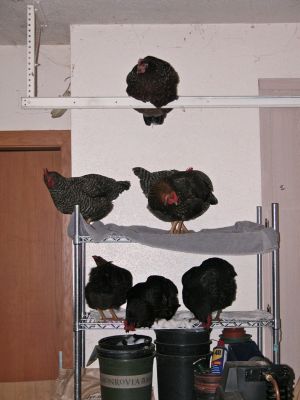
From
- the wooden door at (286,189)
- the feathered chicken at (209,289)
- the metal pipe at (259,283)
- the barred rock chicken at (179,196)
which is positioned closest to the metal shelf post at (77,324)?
the barred rock chicken at (179,196)

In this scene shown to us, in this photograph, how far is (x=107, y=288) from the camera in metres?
2.49

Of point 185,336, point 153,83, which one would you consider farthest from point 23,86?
point 185,336

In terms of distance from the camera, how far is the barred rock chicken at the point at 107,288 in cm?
247

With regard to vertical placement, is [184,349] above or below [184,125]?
below

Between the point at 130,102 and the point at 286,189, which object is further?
the point at 286,189

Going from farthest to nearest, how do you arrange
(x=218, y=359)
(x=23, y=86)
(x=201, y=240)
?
(x=23, y=86), (x=218, y=359), (x=201, y=240)

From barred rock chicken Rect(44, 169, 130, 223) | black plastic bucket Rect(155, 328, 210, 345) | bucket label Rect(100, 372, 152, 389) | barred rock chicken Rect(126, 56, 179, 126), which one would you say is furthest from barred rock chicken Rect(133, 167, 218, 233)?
bucket label Rect(100, 372, 152, 389)

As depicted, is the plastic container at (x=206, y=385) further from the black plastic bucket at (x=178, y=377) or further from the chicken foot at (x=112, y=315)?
the chicken foot at (x=112, y=315)

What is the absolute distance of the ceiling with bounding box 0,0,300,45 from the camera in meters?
2.78

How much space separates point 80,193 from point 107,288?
19.0 inches

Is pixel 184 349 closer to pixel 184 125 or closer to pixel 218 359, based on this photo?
pixel 218 359

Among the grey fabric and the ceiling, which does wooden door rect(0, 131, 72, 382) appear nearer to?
the ceiling

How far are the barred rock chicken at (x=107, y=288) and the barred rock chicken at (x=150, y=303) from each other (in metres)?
0.06

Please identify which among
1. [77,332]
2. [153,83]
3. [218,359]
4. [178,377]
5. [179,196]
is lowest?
[178,377]
